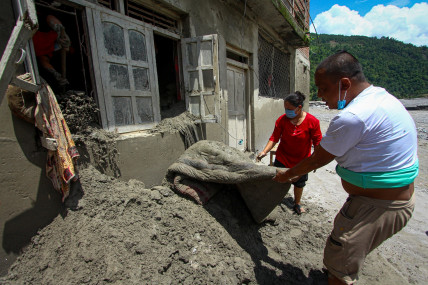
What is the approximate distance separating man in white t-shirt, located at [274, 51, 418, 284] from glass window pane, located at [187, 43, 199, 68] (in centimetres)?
236

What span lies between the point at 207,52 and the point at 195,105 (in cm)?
85

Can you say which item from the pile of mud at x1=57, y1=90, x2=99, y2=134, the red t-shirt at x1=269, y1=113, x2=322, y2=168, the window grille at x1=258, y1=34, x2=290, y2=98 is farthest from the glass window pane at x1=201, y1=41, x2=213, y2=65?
the window grille at x1=258, y1=34, x2=290, y2=98

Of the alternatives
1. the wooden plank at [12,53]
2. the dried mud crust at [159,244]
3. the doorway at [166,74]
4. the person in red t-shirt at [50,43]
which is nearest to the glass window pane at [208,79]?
the doorway at [166,74]

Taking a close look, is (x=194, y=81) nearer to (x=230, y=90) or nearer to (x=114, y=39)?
(x=114, y=39)

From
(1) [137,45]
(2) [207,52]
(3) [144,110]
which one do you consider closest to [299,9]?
(2) [207,52]

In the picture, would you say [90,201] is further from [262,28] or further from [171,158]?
[262,28]

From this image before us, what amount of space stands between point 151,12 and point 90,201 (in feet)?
9.03

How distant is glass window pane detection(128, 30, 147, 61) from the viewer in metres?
2.82

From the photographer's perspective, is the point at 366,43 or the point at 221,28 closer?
the point at 221,28

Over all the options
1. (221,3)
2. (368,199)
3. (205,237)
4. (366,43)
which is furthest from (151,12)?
(366,43)

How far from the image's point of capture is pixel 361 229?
141 centimetres

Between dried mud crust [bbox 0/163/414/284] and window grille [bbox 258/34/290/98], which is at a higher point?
window grille [bbox 258/34/290/98]

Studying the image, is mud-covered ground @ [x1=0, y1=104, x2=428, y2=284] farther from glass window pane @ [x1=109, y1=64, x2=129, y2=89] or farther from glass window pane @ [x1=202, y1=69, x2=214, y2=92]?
glass window pane @ [x1=202, y1=69, x2=214, y2=92]

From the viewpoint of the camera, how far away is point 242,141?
18.6ft
